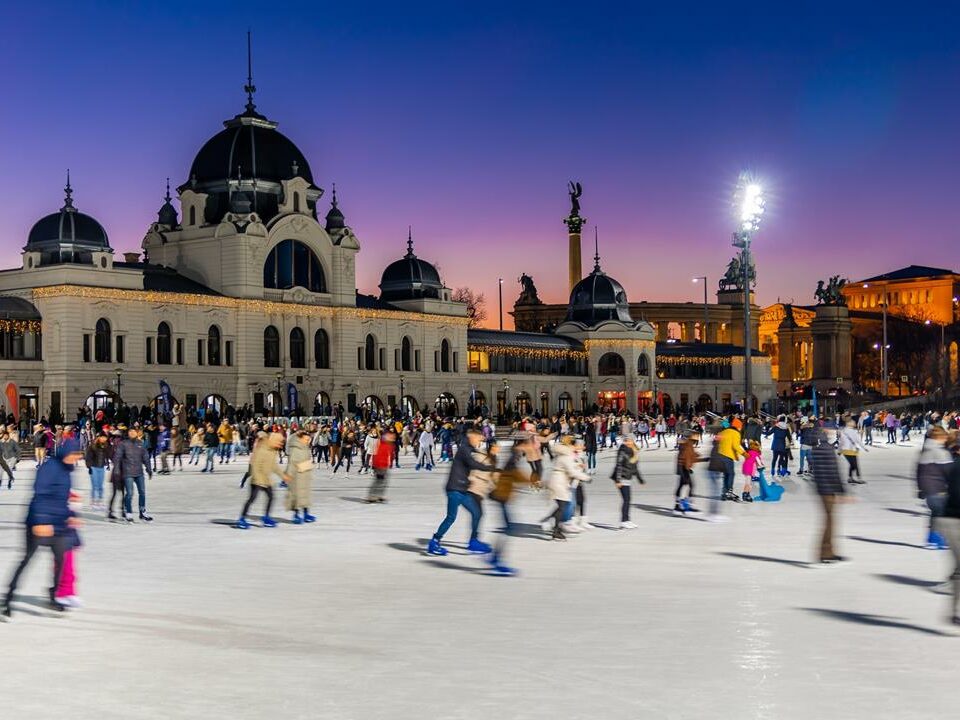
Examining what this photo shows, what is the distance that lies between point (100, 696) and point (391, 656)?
2.32 meters

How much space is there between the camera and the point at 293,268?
77438mm

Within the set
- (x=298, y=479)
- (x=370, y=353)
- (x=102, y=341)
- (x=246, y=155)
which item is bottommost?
(x=298, y=479)

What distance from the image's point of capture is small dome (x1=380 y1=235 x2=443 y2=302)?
283ft

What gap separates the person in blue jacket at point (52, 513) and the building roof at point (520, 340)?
7749 centimetres

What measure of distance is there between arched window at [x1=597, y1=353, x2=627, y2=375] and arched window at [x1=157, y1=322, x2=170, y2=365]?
40.7 m

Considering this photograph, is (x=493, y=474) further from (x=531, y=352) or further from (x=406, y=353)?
(x=531, y=352)

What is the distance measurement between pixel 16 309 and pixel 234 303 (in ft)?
41.0

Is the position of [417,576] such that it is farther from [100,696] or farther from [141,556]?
[100,696]

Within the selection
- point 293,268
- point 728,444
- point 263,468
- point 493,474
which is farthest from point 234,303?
point 493,474

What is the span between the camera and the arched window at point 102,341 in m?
65.4

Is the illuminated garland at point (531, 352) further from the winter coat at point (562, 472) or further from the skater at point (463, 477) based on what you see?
the skater at point (463, 477)

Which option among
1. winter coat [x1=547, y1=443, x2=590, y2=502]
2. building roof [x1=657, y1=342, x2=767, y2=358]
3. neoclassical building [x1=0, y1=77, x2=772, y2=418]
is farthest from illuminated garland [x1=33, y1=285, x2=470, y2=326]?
winter coat [x1=547, y1=443, x2=590, y2=502]

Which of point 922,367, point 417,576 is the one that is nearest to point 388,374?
point 922,367

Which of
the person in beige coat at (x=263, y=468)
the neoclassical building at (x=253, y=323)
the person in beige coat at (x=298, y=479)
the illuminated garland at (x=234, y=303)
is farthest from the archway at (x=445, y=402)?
the person in beige coat at (x=263, y=468)
